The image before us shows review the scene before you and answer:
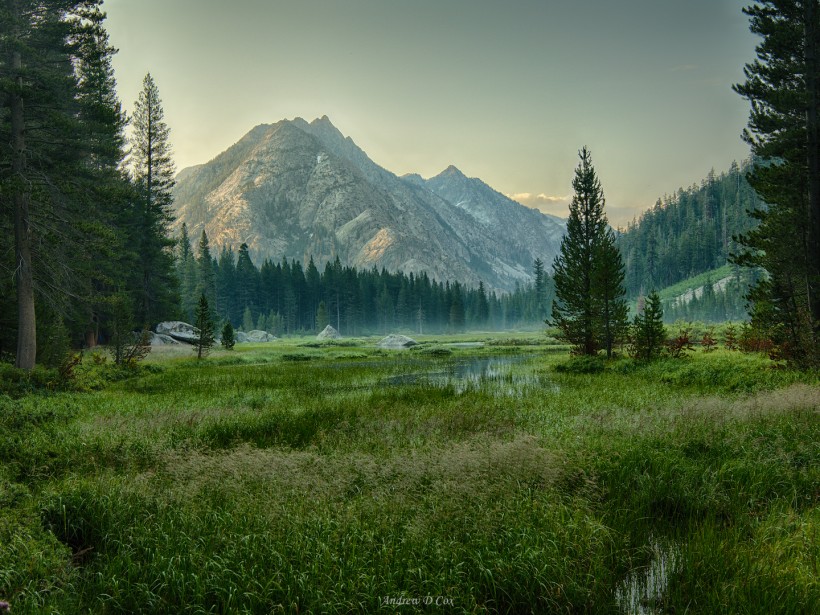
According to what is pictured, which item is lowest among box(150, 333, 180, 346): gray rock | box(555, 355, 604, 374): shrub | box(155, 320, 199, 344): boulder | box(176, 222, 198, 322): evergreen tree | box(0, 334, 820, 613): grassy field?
box(555, 355, 604, 374): shrub

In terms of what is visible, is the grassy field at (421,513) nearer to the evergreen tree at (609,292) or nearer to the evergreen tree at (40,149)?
the evergreen tree at (40,149)

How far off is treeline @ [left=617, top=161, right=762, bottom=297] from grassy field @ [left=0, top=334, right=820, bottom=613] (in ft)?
505

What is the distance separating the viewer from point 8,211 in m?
20.9

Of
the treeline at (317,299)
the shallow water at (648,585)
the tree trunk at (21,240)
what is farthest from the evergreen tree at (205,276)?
the shallow water at (648,585)

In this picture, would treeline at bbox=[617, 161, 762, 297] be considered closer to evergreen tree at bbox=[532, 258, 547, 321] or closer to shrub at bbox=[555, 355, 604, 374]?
evergreen tree at bbox=[532, 258, 547, 321]

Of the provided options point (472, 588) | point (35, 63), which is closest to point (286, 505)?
point (472, 588)

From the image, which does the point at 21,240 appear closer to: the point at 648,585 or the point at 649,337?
the point at 648,585

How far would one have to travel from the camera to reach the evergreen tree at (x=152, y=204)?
1801 inches

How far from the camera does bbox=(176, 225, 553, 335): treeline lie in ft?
275

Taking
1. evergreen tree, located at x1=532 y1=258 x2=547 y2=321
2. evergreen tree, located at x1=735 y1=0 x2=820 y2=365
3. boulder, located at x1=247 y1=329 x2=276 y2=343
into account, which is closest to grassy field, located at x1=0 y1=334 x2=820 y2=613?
evergreen tree, located at x1=735 y1=0 x2=820 y2=365

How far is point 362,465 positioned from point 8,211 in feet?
80.0

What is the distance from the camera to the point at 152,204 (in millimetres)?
47469

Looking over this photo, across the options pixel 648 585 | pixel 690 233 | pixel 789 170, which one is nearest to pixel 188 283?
pixel 789 170

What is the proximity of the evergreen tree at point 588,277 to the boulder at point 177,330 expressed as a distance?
37.9 m
